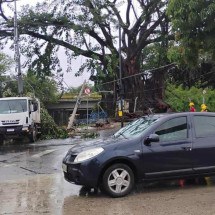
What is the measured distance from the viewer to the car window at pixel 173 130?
28.2 feet

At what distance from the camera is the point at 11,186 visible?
967cm

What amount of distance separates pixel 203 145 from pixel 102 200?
222 cm

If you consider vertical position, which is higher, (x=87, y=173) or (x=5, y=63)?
(x=5, y=63)

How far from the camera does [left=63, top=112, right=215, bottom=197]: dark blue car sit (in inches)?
320

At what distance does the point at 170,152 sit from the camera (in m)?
8.46

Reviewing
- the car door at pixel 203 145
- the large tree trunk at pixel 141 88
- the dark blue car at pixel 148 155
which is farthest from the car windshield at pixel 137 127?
the large tree trunk at pixel 141 88

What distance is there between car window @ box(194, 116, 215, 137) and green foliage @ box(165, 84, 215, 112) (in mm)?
32490

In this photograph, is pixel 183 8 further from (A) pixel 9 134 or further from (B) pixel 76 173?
(A) pixel 9 134

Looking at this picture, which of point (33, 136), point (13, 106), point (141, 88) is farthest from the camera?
point (141, 88)

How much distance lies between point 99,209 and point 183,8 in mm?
6649

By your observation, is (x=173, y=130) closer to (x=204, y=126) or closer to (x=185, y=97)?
(x=204, y=126)

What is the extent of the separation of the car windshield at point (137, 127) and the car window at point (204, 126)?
0.79 m

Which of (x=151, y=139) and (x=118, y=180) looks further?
(x=151, y=139)

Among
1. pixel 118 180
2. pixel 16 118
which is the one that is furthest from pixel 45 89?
pixel 118 180
